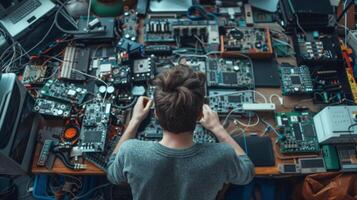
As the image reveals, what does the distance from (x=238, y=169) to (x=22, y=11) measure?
1705 mm

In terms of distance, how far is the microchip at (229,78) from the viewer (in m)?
2.15

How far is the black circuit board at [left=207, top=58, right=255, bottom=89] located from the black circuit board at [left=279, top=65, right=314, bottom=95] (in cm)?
20

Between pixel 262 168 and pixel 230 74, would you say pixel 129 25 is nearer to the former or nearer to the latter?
pixel 230 74

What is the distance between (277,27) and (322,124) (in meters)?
0.83

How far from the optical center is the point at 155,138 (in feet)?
6.40

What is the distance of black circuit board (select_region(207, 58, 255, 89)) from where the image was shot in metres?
2.14

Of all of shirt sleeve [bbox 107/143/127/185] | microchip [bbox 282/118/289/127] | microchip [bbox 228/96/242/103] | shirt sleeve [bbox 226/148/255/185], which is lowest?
shirt sleeve [bbox 226/148/255/185]

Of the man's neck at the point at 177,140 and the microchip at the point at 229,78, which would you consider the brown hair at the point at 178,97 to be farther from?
the microchip at the point at 229,78

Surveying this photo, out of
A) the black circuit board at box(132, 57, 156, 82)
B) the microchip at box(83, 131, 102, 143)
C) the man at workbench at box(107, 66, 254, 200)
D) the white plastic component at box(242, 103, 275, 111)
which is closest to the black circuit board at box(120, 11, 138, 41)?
the black circuit board at box(132, 57, 156, 82)

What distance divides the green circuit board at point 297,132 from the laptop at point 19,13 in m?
1.66

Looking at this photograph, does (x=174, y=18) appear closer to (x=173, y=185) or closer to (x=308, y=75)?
(x=308, y=75)

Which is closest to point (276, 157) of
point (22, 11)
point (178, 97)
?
point (178, 97)

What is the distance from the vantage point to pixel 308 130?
79.3 inches

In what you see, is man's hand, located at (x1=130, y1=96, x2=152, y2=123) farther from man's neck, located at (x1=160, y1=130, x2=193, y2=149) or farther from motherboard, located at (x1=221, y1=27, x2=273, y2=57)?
motherboard, located at (x1=221, y1=27, x2=273, y2=57)
